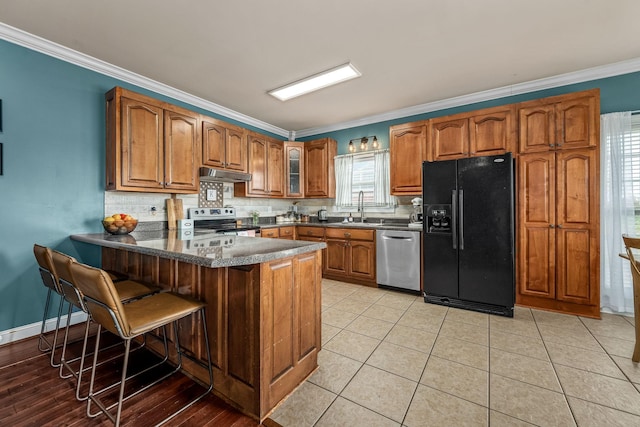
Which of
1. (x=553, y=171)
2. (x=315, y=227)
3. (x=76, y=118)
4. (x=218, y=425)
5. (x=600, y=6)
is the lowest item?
(x=218, y=425)

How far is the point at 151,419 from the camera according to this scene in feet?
4.83

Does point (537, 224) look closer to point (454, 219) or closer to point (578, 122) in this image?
point (454, 219)

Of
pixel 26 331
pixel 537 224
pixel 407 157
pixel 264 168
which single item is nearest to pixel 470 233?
pixel 537 224

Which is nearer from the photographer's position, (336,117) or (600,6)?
(600,6)

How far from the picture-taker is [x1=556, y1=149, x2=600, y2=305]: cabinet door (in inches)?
107

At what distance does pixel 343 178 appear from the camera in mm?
4812

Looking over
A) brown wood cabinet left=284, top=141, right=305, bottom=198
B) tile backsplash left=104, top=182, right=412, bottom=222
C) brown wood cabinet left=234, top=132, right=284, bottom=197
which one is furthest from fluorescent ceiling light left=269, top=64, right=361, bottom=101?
tile backsplash left=104, top=182, right=412, bottom=222

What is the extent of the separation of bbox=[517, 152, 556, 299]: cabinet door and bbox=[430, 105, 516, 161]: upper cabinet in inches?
13.0

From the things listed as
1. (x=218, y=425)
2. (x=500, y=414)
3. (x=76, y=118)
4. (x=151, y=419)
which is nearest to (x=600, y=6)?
(x=500, y=414)

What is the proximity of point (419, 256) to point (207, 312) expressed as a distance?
2687 millimetres

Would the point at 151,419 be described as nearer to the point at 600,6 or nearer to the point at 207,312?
the point at 207,312

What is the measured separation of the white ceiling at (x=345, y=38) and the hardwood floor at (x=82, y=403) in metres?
2.70

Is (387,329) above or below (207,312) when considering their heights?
below

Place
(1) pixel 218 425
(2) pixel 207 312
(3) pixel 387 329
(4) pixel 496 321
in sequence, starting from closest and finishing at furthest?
1. (1) pixel 218 425
2. (2) pixel 207 312
3. (3) pixel 387 329
4. (4) pixel 496 321
